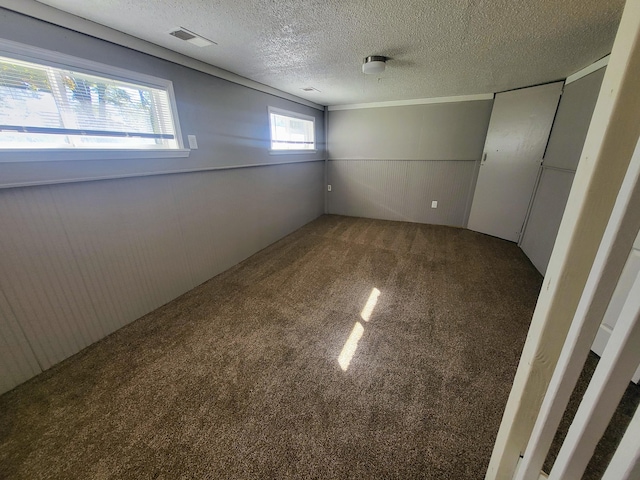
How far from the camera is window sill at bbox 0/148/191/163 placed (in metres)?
1.37

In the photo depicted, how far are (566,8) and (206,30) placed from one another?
2.21 m

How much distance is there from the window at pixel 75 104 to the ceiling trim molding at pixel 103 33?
0.57 ft

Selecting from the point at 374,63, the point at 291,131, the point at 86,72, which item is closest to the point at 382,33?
the point at 374,63

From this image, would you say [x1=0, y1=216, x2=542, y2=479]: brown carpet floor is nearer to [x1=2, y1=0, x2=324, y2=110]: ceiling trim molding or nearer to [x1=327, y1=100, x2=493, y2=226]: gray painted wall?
[x1=2, y1=0, x2=324, y2=110]: ceiling trim molding

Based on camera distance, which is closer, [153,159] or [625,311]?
[625,311]

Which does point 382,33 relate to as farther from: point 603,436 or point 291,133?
point 603,436

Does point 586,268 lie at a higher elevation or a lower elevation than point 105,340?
higher

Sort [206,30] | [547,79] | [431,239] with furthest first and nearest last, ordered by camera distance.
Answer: [431,239]
[547,79]
[206,30]

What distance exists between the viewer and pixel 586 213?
19.0 inches

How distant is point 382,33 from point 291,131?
2439 mm

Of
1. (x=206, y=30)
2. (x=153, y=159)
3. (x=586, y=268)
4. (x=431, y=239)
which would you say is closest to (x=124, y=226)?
(x=153, y=159)

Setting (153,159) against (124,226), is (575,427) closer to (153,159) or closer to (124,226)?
(124,226)

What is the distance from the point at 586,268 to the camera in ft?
1.68

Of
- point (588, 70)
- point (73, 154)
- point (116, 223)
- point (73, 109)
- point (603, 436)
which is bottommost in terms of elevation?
point (603, 436)
